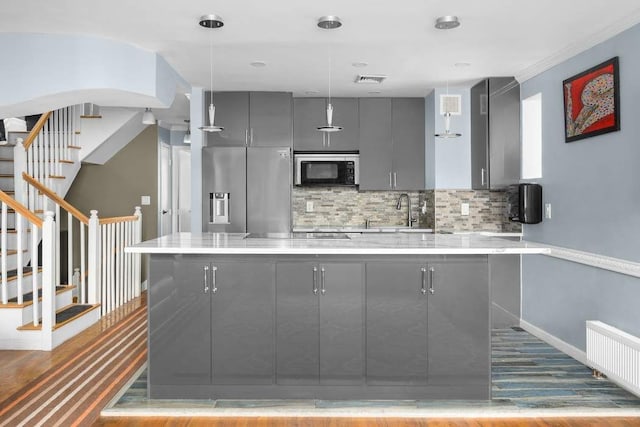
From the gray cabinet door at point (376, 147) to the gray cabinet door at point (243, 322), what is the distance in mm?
3125

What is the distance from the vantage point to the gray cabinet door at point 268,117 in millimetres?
→ 5805

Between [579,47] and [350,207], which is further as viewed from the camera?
[350,207]

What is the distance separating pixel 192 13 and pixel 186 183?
211 inches

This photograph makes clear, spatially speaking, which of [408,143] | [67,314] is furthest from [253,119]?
[67,314]

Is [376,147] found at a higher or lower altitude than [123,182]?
higher

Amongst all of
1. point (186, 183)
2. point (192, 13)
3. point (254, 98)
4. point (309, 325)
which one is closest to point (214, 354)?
point (309, 325)

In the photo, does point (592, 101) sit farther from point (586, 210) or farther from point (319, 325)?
point (319, 325)

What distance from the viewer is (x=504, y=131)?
202 inches

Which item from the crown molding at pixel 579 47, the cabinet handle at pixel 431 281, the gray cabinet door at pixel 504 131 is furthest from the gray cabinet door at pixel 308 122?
the cabinet handle at pixel 431 281

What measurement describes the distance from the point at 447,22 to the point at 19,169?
4459 millimetres

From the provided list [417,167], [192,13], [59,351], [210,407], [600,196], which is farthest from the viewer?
[417,167]

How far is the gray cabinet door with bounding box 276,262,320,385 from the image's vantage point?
3158mm

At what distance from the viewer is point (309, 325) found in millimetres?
3166

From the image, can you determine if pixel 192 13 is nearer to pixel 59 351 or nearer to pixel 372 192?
pixel 59 351
